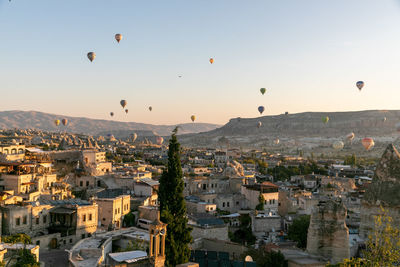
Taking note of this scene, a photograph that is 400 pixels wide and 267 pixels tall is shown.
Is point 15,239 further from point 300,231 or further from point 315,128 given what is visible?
point 315,128

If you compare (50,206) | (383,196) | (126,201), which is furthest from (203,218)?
(383,196)

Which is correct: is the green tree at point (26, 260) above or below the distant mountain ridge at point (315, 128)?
below

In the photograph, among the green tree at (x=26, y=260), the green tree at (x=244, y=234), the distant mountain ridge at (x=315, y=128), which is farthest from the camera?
the distant mountain ridge at (x=315, y=128)

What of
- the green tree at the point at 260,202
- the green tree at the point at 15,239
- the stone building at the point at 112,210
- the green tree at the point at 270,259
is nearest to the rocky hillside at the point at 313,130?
the green tree at the point at 260,202

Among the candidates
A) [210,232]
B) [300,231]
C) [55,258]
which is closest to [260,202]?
[300,231]

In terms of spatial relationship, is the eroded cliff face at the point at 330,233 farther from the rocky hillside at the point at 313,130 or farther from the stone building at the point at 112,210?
the rocky hillside at the point at 313,130

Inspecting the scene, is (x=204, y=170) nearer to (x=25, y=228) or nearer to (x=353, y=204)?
(x=353, y=204)

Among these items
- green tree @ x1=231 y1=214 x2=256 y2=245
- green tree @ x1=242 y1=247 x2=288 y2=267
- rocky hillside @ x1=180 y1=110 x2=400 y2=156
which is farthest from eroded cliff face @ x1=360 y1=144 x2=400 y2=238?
rocky hillside @ x1=180 y1=110 x2=400 y2=156
